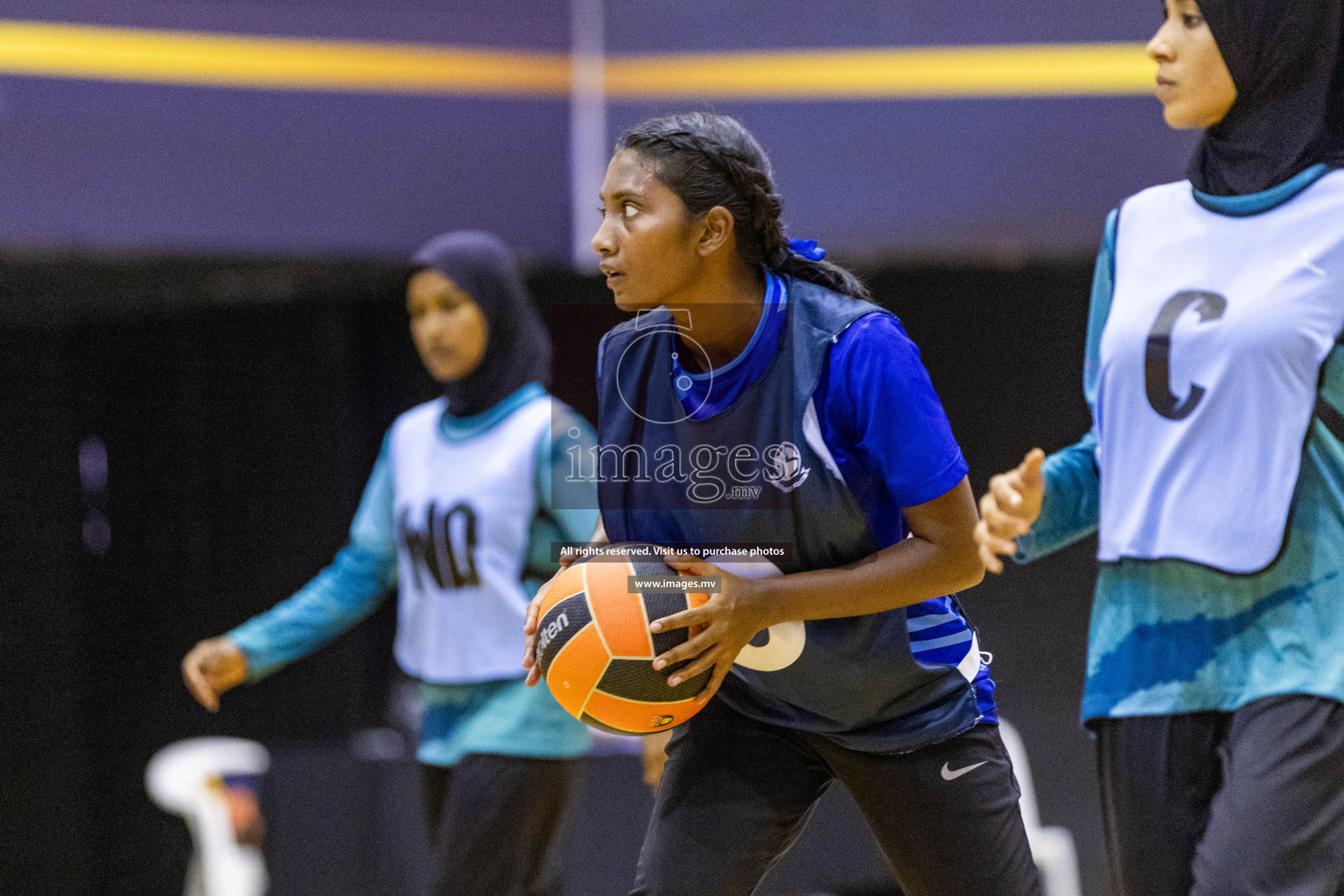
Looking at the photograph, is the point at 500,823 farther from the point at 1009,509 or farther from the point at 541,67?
the point at 541,67

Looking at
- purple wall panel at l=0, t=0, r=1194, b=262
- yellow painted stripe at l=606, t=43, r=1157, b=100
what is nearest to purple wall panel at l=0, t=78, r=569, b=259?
purple wall panel at l=0, t=0, r=1194, b=262

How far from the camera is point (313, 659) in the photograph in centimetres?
571

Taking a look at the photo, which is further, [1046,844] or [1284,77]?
[1046,844]

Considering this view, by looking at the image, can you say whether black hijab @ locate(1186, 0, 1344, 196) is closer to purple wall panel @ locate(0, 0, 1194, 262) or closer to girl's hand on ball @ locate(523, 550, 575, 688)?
girl's hand on ball @ locate(523, 550, 575, 688)

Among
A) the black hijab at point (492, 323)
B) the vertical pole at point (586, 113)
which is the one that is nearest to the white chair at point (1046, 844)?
the black hijab at point (492, 323)

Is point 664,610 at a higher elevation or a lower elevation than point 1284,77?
lower

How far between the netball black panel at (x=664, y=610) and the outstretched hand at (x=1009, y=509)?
1.54 feet

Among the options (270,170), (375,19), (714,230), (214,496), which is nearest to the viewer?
(714,230)

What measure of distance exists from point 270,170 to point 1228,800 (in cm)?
398

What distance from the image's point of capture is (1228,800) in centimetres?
220

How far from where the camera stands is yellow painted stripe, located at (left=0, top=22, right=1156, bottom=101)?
476 centimetres

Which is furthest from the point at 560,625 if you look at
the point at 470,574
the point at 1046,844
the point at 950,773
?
the point at 1046,844

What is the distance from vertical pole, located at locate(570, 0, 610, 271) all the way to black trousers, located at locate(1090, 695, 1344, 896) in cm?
323

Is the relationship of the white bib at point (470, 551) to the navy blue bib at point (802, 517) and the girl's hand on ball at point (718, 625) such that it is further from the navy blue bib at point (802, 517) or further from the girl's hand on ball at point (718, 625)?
the girl's hand on ball at point (718, 625)
